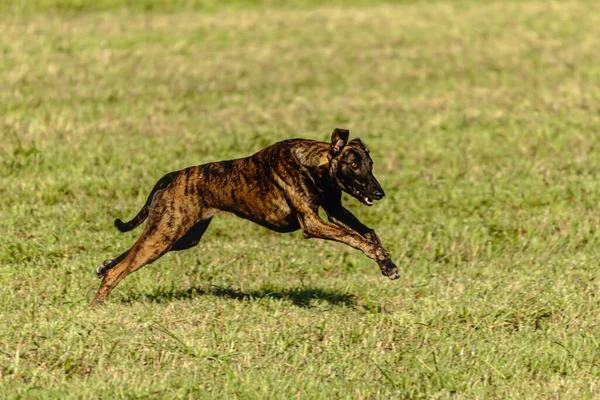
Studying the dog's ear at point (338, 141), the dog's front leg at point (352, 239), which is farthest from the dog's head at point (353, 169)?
the dog's front leg at point (352, 239)

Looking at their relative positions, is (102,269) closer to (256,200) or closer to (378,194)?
(256,200)

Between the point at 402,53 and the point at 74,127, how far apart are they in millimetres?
7579

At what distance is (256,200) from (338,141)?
102 cm

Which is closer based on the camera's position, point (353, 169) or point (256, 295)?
point (353, 169)

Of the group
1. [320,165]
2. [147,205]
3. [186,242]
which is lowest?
[186,242]

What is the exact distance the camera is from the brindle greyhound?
27.5 ft

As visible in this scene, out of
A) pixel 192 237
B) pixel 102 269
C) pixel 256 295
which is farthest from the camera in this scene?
pixel 256 295

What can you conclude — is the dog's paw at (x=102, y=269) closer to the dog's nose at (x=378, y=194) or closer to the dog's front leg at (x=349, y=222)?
the dog's front leg at (x=349, y=222)

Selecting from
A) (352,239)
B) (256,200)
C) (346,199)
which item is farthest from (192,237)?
(346,199)

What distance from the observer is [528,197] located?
1271 centimetres

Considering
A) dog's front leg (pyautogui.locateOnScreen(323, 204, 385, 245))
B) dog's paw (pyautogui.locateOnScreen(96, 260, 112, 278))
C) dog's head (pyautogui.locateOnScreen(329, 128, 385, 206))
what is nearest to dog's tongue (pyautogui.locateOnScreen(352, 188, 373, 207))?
dog's head (pyautogui.locateOnScreen(329, 128, 385, 206))

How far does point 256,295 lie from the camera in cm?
945

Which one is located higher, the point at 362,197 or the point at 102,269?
the point at 362,197

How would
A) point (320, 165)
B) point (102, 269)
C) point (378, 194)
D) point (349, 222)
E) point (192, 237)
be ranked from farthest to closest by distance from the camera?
point (102, 269) → point (192, 237) → point (349, 222) → point (320, 165) → point (378, 194)
